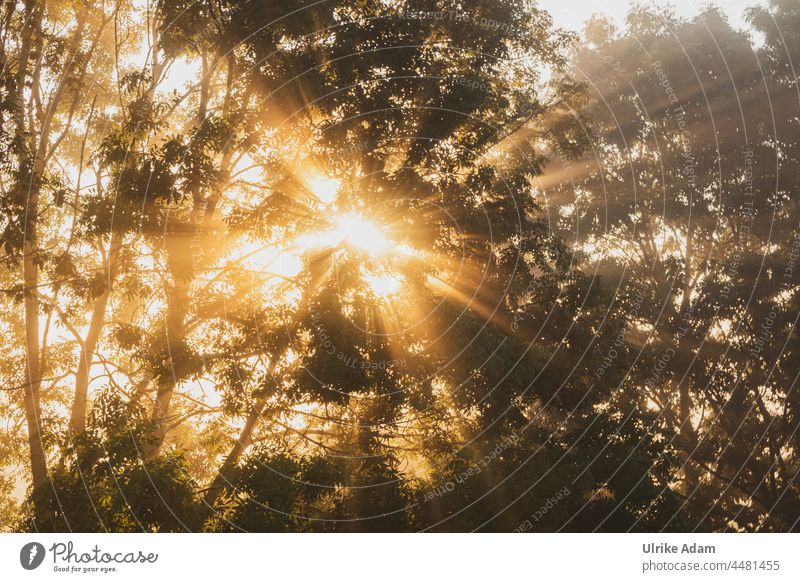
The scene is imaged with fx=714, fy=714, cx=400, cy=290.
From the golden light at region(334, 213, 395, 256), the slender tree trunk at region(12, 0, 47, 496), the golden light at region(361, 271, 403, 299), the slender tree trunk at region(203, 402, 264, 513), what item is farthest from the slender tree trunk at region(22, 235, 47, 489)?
the golden light at region(361, 271, 403, 299)

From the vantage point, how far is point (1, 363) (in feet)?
65.6

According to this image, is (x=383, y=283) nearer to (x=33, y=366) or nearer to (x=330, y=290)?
(x=330, y=290)

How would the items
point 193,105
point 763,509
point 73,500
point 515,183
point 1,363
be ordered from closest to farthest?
point 73,500, point 515,183, point 1,363, point 193,105, point 763,509

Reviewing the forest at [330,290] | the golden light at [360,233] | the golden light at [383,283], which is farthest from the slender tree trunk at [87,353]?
the golden light at [383,283]

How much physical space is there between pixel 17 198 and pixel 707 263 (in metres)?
20.1

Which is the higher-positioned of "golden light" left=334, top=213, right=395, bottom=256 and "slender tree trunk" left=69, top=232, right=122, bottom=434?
"golden light" left=334, top=213, right=395, bottom=256

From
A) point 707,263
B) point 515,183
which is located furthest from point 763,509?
point 515,183

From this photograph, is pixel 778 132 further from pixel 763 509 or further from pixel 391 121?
pixel 391 121

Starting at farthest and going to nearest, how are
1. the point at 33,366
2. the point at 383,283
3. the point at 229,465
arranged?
the point at 33,366, the point at 383,283, the point at 229,465

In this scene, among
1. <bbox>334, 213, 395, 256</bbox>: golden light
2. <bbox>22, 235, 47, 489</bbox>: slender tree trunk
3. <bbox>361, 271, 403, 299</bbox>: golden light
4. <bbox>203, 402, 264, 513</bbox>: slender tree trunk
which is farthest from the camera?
<bbox>334, 213, 395, 256</bbox>: golden light

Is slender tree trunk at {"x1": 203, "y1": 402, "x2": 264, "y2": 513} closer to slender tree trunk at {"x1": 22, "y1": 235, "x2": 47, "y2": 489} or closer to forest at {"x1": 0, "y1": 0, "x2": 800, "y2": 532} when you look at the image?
forest at {"x1": 0, "y1": 0, "x2": 800, "y2": 532}

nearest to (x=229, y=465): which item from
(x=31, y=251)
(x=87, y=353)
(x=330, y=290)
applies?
(x=330, y=290)
